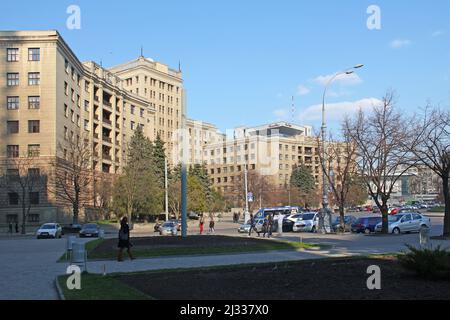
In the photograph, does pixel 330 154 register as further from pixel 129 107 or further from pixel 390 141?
pixel 129 107

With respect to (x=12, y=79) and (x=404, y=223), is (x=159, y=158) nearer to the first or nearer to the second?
(x=12, y=79)

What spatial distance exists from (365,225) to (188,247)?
71.6 feet

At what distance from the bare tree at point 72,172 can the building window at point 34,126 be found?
358cm

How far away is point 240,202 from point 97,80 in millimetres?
41063

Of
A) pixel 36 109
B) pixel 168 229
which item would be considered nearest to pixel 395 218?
pixel 168 229

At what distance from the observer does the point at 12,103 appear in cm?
6912

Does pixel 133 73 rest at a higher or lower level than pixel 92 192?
higher

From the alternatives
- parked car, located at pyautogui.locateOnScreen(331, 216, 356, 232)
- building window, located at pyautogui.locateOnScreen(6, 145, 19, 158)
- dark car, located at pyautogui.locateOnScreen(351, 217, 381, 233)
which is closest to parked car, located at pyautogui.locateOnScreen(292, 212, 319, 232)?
parked car, located at pyautogui.locateOnScreen(331, 216, 356, 232)

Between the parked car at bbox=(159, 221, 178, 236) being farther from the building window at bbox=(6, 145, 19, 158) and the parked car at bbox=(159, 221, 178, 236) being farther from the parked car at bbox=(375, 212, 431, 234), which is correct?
the building window at bbox=(6, 145, 19, 158)

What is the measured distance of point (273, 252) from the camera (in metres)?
23.4

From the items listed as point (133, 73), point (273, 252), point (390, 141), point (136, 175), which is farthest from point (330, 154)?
point (133, 73)

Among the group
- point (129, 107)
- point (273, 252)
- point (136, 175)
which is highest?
point (129, 107)

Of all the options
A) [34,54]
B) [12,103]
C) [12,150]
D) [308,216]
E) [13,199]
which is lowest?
[308,216]
